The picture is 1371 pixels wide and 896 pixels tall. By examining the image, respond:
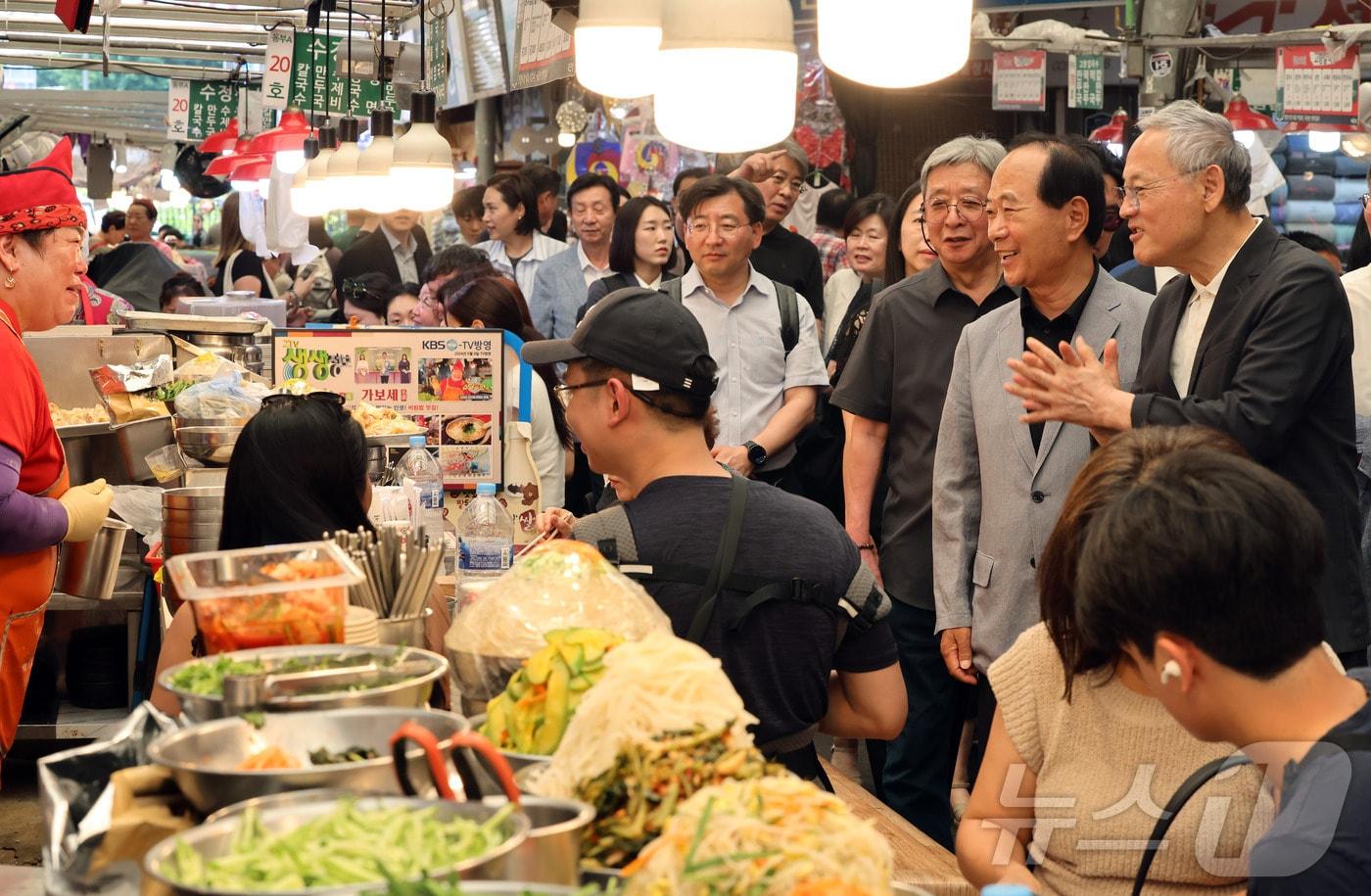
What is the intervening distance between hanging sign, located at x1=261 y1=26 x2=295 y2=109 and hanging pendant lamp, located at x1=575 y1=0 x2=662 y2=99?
9.34 m

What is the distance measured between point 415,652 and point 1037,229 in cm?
270

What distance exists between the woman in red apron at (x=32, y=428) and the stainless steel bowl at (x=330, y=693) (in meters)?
2.34

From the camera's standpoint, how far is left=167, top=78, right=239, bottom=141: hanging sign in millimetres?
16703

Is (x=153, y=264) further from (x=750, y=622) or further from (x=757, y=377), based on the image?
(x=750, y=622)

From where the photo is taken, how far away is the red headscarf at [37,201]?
14.5ft

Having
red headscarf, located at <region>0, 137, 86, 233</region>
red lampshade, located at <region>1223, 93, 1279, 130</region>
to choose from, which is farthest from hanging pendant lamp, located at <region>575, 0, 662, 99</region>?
red lampshade, located at <region>1223, 93, 1279, 130</region>

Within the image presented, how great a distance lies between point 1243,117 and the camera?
38.7 feet

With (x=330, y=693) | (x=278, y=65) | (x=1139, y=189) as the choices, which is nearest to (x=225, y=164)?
(x=278, y=65)

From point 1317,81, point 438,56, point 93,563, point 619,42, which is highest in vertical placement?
point 438,56

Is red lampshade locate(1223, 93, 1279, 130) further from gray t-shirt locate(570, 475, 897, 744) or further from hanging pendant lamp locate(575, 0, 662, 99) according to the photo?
gray t-shirt locate(570, 475, 897, 744)

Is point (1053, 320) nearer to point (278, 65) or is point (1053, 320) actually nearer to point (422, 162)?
point (422, 162)

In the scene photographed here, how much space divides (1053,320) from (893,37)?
218 cm

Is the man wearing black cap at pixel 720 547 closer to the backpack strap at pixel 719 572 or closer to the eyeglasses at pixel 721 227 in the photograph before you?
the backpack strap at pixel 719 572

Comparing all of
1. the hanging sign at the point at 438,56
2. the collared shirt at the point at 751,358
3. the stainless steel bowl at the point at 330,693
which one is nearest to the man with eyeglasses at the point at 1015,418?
the collared shirt at the point at 751,358
